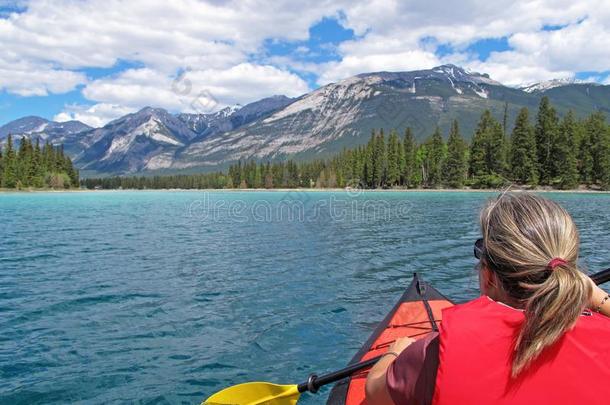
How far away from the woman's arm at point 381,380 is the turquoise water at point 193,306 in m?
5.53

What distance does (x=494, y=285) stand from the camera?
8.93 ft

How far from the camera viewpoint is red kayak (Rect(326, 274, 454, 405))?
5734mm

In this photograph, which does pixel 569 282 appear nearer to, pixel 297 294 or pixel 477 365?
pixel 477 365

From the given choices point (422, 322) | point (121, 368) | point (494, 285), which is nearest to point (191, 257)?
point (121, 368)

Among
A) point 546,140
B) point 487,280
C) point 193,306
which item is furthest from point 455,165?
point 487,280

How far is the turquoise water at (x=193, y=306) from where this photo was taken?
8789mm

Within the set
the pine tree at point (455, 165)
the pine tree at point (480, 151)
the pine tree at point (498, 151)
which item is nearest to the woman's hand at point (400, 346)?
the pine tree at point (498, 151)

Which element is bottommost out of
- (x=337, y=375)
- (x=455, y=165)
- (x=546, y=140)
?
(x=337, y=375)

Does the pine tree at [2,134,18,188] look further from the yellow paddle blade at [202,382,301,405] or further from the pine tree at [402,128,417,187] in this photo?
the yellow paddle blade at [202,382,301,405]

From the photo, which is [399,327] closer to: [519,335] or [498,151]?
[519,335]

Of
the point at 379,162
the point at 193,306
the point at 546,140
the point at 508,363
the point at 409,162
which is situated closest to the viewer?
the point at 508,363

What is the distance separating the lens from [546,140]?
330 ft

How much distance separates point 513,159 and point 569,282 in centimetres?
11134

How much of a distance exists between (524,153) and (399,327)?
103991 millimetres
